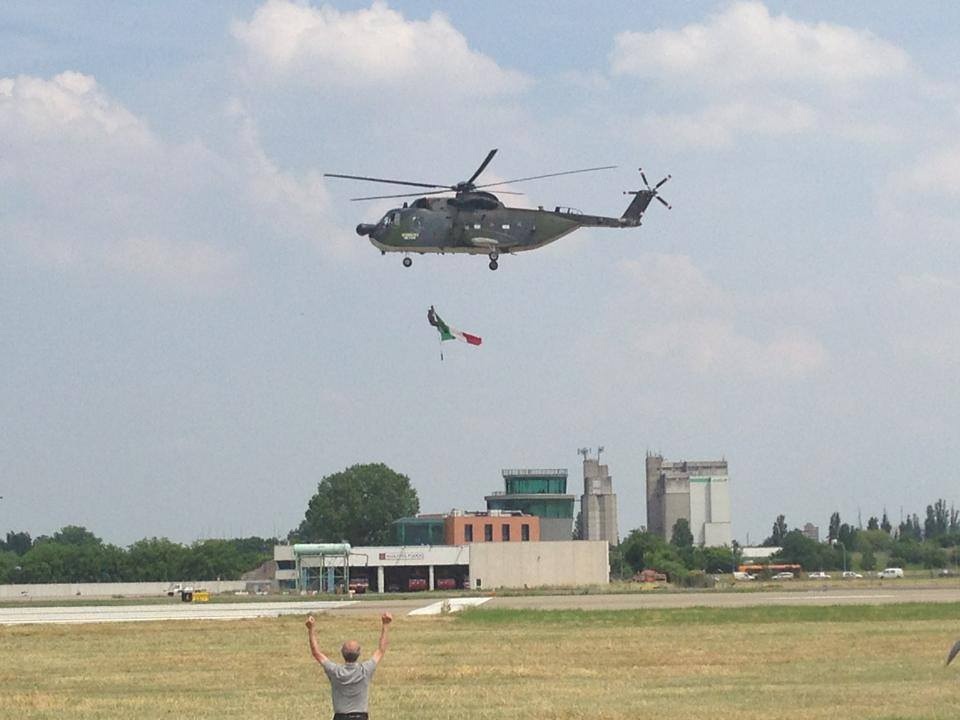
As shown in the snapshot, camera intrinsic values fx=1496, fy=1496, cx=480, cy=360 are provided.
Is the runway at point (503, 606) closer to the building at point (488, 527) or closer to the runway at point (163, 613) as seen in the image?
the runway at point (163, 613)

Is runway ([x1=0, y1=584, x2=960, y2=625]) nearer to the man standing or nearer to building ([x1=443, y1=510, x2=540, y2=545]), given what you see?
the man standing

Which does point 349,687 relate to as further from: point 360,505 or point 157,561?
point 360,505

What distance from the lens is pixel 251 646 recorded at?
4278 centimetres

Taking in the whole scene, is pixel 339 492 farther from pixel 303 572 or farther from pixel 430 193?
pixel 430 193

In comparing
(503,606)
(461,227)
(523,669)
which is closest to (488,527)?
(503,606)

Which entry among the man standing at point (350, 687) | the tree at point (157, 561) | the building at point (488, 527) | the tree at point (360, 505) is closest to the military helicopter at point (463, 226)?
the man standing at point (350, 687)

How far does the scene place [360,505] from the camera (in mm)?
179500

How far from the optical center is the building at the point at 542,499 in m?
146

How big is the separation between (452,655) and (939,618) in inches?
861

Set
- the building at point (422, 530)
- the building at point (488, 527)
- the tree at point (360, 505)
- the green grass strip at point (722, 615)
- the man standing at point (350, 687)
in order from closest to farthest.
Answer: the man standing at point (350, 687)
the green grass strip at point (722, 615)
the building at point (488, 527)
the building at point (422, 530)
the tree at point (360, 505)

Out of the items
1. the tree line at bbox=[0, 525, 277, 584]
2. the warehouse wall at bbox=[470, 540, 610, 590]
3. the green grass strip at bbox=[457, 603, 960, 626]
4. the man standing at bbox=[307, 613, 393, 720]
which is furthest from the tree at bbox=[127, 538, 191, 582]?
the man standing at bbox=[307, 613, 393, 720]

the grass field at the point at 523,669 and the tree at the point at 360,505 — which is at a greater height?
the tree at the point at 360,505

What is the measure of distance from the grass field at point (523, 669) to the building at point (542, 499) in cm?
9067

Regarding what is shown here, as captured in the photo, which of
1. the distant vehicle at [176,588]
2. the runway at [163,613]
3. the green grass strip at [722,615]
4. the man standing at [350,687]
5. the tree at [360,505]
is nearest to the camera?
the man standing at [350,687]
